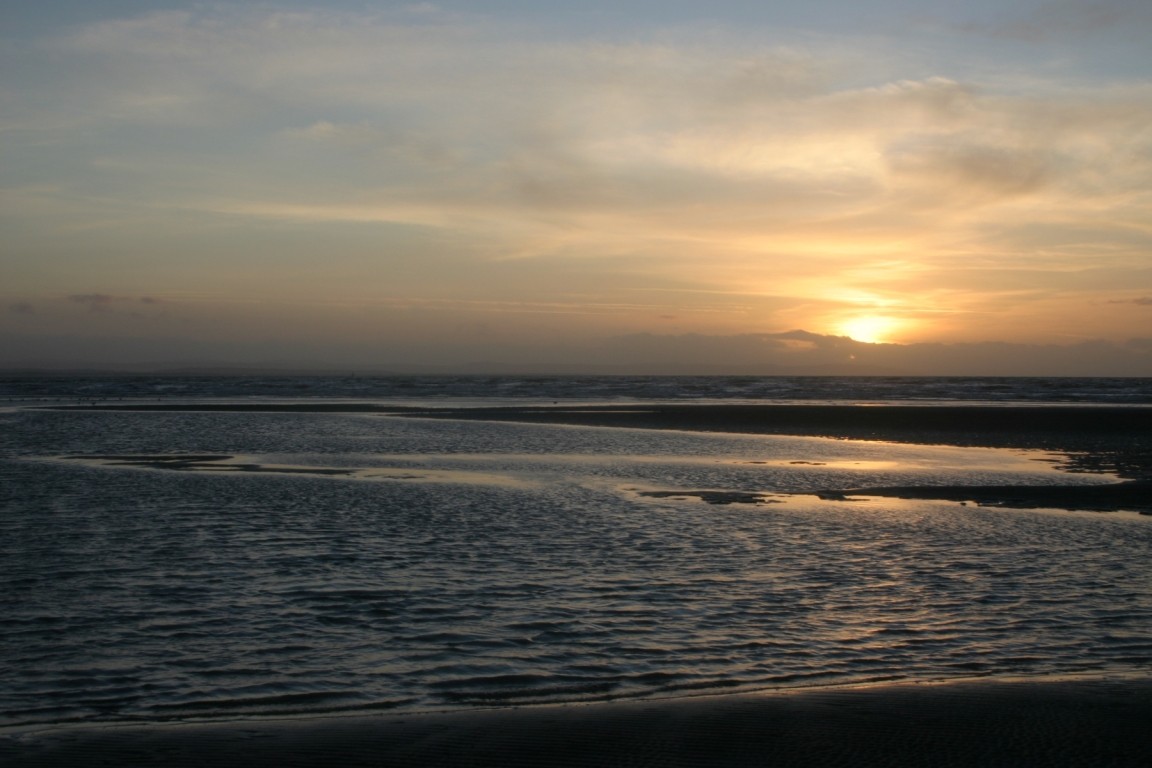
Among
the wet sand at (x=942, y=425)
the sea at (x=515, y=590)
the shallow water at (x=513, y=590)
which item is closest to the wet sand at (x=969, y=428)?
the wet sand at (x=942, y=425)

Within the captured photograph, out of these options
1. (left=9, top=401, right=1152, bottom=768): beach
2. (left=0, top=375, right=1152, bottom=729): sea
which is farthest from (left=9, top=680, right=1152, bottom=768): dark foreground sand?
(left=0, top=375, right=1152, bottom=729): sea

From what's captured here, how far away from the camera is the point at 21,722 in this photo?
8344mm

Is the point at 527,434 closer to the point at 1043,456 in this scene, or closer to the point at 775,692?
the point at 1043,456

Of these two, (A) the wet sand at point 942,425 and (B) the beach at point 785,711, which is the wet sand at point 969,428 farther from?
(B) the beach at point 785,711

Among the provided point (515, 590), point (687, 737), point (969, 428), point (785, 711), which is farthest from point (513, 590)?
point (969, 428)

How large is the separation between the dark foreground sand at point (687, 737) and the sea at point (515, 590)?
1.40 feet

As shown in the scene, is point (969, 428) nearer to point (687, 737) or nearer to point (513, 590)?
point (513, 590)

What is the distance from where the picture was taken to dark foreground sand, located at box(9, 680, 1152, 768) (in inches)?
303

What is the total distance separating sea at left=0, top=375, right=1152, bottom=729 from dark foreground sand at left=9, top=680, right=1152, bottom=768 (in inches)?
16.7

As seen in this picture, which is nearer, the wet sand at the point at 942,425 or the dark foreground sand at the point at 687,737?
the dark foreground sand at the point at 687,737

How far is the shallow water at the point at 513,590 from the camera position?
31.9 feet

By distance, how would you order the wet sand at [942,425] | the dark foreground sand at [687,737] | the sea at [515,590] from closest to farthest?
the dark foreground sand at [687,737] < the sea at [515,590] < the wet sand at [942,425]

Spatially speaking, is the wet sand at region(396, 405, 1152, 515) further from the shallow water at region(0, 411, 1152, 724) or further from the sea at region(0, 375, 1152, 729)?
the shallow water at region(0, 411, 1152, 724)

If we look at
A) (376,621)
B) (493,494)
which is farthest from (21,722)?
(493,494)
